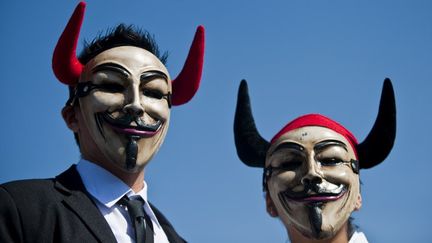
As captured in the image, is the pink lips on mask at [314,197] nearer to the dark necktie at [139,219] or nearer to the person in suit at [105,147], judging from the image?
the person in suit at [105,147]

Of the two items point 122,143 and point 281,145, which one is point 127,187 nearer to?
point 122,143

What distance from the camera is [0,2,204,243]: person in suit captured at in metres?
3.78

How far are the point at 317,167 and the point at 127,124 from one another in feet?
5.84

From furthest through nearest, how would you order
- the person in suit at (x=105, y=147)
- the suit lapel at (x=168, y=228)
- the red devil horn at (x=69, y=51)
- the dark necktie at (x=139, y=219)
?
the suit lapel at (x=168, y=228)
the red devil horn at (x=69, y=51)
the dark necktie at (x=139, y=219)
the person in suit at (x=105, y=147)

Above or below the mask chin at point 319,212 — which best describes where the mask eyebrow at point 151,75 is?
above

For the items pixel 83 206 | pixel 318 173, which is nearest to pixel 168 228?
pixel 83 206

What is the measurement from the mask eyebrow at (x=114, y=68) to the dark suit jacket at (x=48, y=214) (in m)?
0.99

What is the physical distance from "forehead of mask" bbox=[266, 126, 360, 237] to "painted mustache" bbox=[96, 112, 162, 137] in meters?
1.41

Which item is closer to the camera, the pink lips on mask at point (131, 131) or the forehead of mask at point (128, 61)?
the pink lips on mask at point (131, 131)

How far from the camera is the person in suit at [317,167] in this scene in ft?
16.5

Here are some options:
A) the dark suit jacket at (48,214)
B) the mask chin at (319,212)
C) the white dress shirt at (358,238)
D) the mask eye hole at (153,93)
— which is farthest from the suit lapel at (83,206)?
the white dress shirt at (358,238)

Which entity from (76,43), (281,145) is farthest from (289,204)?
(76,43)

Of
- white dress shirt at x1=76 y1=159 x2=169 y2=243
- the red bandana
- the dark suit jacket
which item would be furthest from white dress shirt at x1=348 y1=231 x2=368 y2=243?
the dark suit jacket

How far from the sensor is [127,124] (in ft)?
14.5
